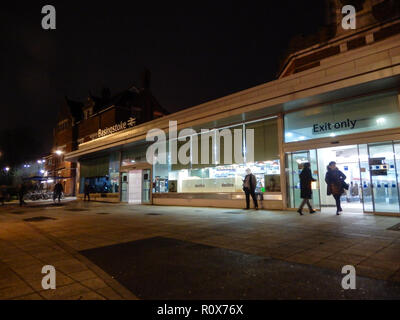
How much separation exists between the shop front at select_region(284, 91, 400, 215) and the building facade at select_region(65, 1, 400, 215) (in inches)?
1.2

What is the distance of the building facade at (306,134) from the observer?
9.06 m

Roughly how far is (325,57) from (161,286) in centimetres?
2435

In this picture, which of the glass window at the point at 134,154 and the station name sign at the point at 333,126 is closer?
the station name sign at the point at 333,126

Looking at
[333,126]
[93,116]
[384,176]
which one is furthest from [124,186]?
[93,116]

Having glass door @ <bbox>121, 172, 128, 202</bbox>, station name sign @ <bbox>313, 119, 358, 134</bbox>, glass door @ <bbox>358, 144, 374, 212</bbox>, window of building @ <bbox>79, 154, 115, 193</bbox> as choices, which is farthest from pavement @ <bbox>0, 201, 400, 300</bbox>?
window of building @ <bbox>79, 154, 115, 193</bbox>

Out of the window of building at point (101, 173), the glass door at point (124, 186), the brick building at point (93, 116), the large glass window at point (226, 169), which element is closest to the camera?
the large glass window at point (226, 169)

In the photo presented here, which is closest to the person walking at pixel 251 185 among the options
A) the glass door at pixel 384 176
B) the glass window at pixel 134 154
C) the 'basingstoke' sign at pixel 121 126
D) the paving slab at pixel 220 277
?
the glass door at pixel 384 176

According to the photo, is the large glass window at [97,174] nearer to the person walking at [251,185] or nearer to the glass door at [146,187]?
the glass door at [146,187]

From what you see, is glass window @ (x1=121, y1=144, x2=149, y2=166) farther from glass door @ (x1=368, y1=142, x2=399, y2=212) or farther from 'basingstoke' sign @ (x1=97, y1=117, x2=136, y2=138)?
glass door @ (x1=368, y1=142, x2=399, y2=212)

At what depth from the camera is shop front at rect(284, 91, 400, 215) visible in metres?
9.02

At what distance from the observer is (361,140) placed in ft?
31.0

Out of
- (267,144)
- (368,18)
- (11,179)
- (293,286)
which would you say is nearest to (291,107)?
(267,144)

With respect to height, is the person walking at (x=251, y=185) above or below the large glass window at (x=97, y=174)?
below
